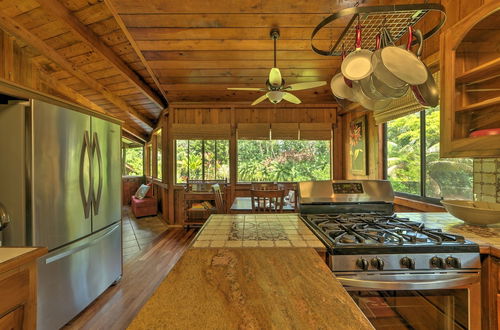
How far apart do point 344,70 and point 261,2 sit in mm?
1764

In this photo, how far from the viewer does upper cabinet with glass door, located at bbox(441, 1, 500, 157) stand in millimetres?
1404

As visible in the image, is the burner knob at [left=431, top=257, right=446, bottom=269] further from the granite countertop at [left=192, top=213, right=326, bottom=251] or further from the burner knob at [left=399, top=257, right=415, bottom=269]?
the granite countertop at [left=192, top=213, right=326, bottom=251]

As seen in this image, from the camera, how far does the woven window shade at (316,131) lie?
439 cm

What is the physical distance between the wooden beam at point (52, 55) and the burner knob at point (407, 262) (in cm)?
390

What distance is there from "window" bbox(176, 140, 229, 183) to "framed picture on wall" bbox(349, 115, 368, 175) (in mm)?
2233

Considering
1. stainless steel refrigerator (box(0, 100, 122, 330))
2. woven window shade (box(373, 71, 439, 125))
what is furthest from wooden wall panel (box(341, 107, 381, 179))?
stainless steel refrigerator (box(0, 100, 122, 330))

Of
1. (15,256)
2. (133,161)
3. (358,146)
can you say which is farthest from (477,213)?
(133,161)

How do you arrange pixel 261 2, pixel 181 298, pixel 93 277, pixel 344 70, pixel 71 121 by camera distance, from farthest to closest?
pixel 261 2, pixel 93 277, pixel 71 121, pixel 344 70, pixel 181 298

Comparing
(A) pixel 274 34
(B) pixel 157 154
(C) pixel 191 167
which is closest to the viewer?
(A) pixel 274 34

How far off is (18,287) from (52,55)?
9.91 ft

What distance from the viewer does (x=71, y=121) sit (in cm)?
194

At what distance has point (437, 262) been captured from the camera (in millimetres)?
1090

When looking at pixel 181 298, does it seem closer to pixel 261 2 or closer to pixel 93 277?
pixel 93 277

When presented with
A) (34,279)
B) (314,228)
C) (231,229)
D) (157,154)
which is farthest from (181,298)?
(157,154)
